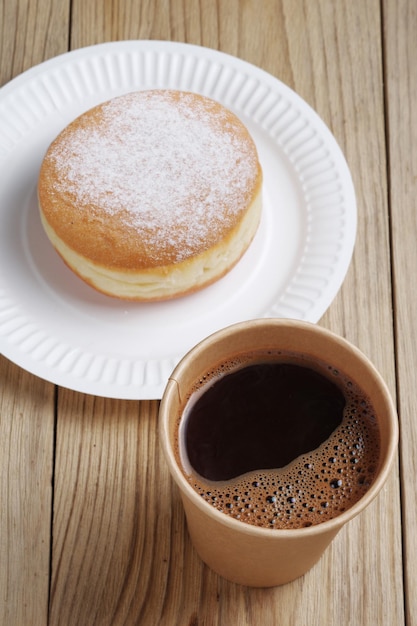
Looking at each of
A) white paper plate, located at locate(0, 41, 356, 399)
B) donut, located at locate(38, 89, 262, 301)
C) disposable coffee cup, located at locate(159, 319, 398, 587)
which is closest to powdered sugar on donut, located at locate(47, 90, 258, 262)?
donut, located at locate(38, 89, 262, 301)

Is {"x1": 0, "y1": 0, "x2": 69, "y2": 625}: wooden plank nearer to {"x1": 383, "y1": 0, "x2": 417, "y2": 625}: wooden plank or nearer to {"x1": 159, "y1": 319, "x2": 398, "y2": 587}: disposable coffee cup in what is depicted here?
{"x1": 159, "y1": 319, "x2": 398, "y2": 587}: disposable coffee cup

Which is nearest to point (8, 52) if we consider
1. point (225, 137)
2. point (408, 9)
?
point (225, 137)

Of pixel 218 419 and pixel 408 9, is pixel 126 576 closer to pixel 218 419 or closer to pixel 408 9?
pixel 218 419

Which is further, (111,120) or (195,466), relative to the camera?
(111,120)

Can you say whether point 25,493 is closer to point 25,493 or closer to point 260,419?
point 25,493

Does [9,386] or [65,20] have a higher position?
[65,20]

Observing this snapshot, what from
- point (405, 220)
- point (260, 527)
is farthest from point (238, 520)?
point (405, 220)

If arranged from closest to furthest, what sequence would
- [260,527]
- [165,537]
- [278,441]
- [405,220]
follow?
[260,527] < [278,441] < [165,537] < [405,220]
